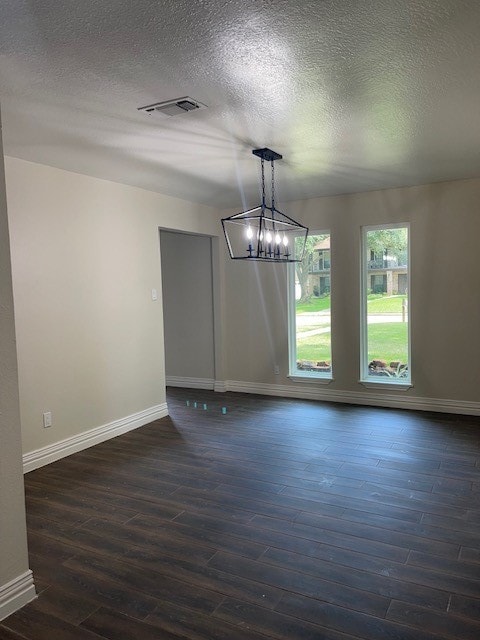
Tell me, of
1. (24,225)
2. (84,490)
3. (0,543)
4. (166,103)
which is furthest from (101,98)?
(84,490)

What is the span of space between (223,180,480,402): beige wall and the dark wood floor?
0.88 metres

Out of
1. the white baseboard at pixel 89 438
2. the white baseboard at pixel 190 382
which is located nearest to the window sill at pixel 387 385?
the white baseboard at pixel 190 382

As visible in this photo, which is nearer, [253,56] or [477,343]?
[253,56]

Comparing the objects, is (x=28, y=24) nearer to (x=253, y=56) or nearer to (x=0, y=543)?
(x=253, y=56)

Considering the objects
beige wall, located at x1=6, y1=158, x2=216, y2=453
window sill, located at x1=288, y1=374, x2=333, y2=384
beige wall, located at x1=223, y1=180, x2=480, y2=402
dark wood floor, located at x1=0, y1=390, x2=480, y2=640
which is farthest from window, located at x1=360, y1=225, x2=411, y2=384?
beige wall, located at x1=6, y1=158, x2=216, y2=453

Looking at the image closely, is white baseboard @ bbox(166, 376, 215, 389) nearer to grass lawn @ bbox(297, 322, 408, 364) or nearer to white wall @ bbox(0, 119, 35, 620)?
grass lawn @ bbox(297, 322, 408, 364)

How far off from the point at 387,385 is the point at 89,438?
3.35 metres

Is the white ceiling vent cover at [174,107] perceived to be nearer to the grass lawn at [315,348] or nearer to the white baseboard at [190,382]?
the grass lawn at [315,348]

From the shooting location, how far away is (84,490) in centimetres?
336

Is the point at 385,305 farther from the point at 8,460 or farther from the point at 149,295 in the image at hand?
the point at 8,460

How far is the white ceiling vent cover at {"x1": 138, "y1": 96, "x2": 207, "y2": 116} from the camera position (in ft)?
8.81

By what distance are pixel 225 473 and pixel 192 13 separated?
296 cm

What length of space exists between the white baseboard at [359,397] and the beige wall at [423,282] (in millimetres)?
56

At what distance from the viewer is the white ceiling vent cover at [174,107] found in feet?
8.81
